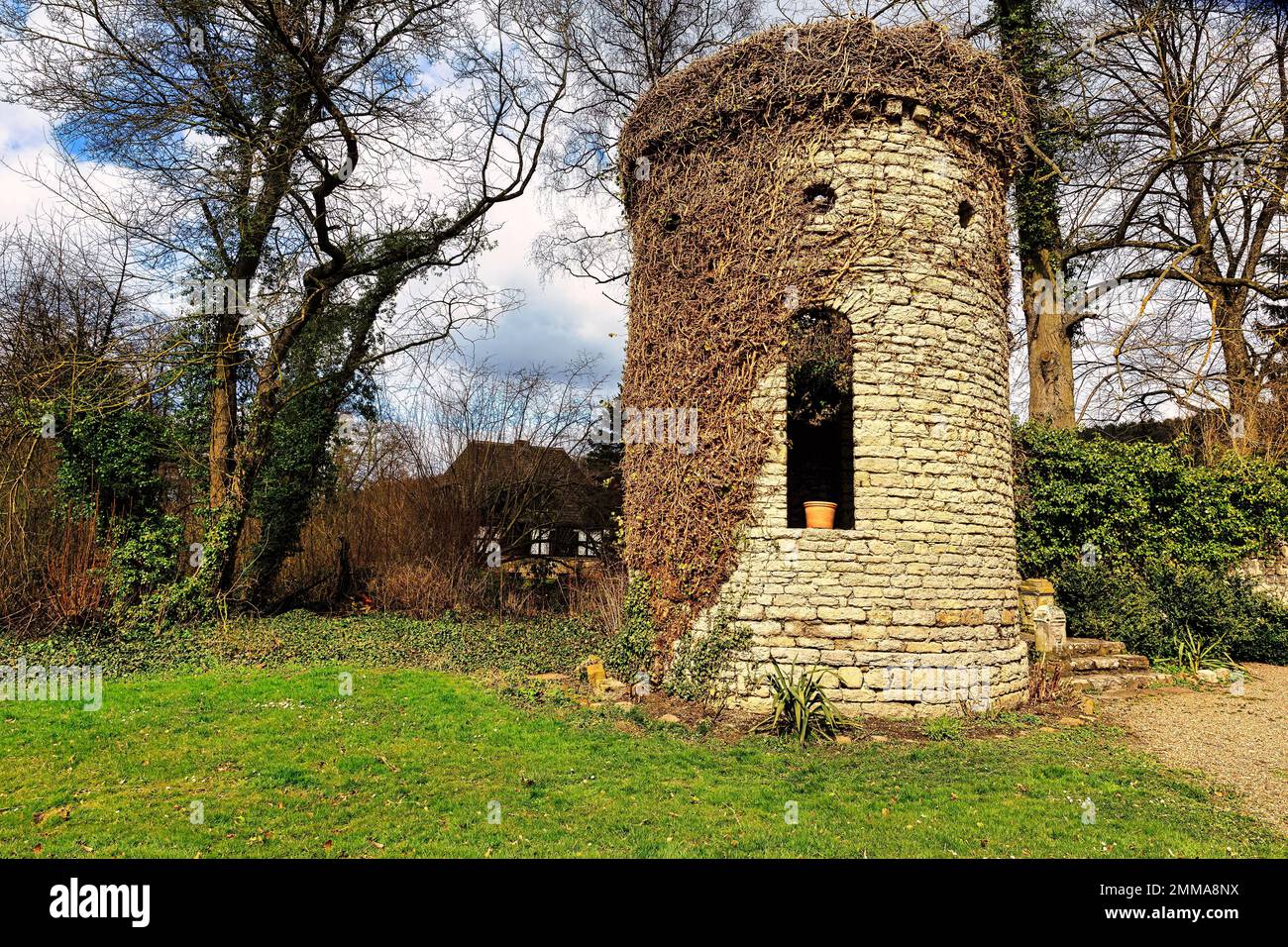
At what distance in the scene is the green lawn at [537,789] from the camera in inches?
190

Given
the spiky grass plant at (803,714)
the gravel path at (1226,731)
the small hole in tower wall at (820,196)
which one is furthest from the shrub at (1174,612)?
the small hole in tower wall at (820,196)

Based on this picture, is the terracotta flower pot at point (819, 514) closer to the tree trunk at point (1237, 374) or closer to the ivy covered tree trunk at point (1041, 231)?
the ivy covered tree trunk at point (1041, 231)

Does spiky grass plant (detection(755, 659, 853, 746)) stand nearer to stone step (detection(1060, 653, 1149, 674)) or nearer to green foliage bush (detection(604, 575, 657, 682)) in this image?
green foliage bush (detection(604, 575, 657, 682))

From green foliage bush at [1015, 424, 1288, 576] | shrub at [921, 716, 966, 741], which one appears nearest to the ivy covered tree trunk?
green foliage bush at [1015, 424, 1288, 576]

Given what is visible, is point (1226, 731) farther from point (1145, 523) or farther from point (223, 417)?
point (223, 417)

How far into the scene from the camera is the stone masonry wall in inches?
306

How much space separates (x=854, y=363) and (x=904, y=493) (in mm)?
1539

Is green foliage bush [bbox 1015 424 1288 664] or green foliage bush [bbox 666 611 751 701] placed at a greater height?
green foliage bush [bbox 1015 424 1288 664]

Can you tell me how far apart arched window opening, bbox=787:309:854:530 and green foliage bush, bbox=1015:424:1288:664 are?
2.91 meters

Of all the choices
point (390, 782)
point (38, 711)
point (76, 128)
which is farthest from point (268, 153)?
point (390, 782)

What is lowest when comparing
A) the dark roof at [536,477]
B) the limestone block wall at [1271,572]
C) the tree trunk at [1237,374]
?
the limestone block wall at [1271,572]

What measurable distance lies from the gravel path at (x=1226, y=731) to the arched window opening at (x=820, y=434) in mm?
4367

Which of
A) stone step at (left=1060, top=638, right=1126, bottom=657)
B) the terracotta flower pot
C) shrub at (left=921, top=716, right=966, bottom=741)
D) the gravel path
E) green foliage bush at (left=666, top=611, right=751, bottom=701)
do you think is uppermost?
the terracotta flower pot
